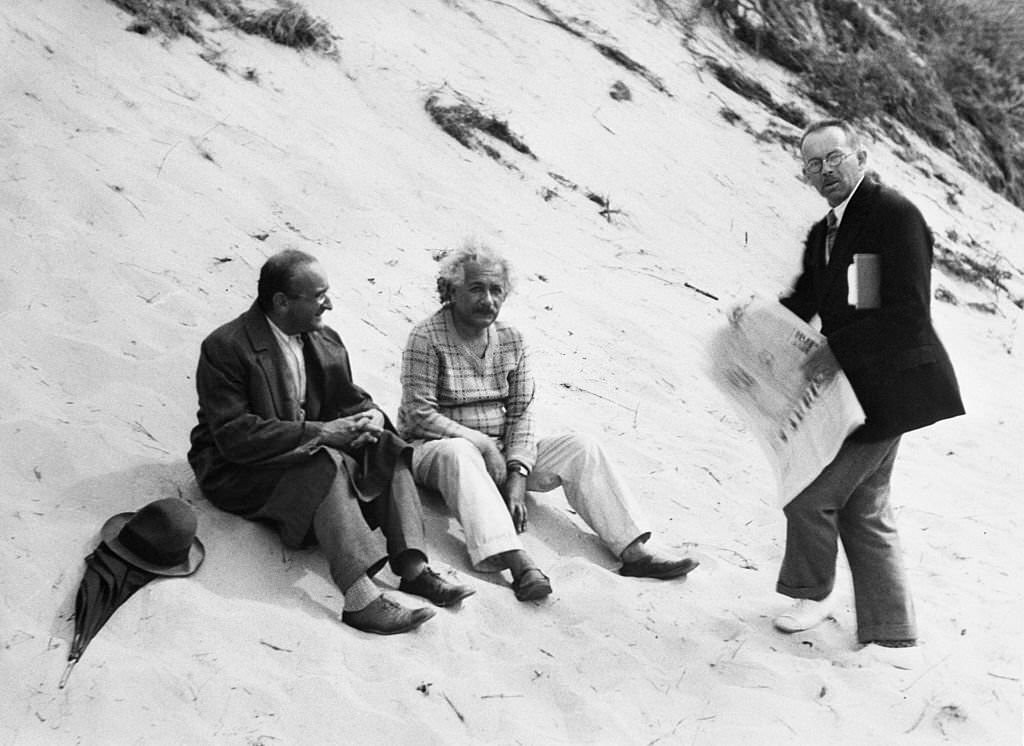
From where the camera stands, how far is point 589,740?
395 centimetres

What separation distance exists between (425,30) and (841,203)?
20.6ft

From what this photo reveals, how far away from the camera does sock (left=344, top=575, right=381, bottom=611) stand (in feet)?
14.1

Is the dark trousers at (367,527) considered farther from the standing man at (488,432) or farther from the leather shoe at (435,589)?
the standing man at (488,432)

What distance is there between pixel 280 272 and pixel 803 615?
90.3 inches

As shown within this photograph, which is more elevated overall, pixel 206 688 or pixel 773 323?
pixel 773 323

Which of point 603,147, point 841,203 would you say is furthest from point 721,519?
point 603,147

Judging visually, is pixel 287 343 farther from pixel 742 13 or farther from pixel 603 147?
pixel 742 13

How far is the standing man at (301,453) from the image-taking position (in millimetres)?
4434

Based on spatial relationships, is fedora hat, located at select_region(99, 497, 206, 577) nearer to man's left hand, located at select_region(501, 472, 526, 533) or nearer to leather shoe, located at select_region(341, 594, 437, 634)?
leather shoe, located at select_region(341, 594, 437, 634)

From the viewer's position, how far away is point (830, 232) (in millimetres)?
4562

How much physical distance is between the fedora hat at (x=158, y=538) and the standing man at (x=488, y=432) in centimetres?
105

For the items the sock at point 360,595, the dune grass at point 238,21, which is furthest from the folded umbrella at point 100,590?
the dune grass at point 238,21

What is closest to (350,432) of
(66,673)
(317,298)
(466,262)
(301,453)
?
(301,453)

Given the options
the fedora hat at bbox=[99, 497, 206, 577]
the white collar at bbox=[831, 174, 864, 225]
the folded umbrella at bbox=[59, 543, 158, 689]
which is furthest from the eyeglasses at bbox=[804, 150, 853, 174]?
the folded umbrella at bbox=[59, 543, 158, 689]
